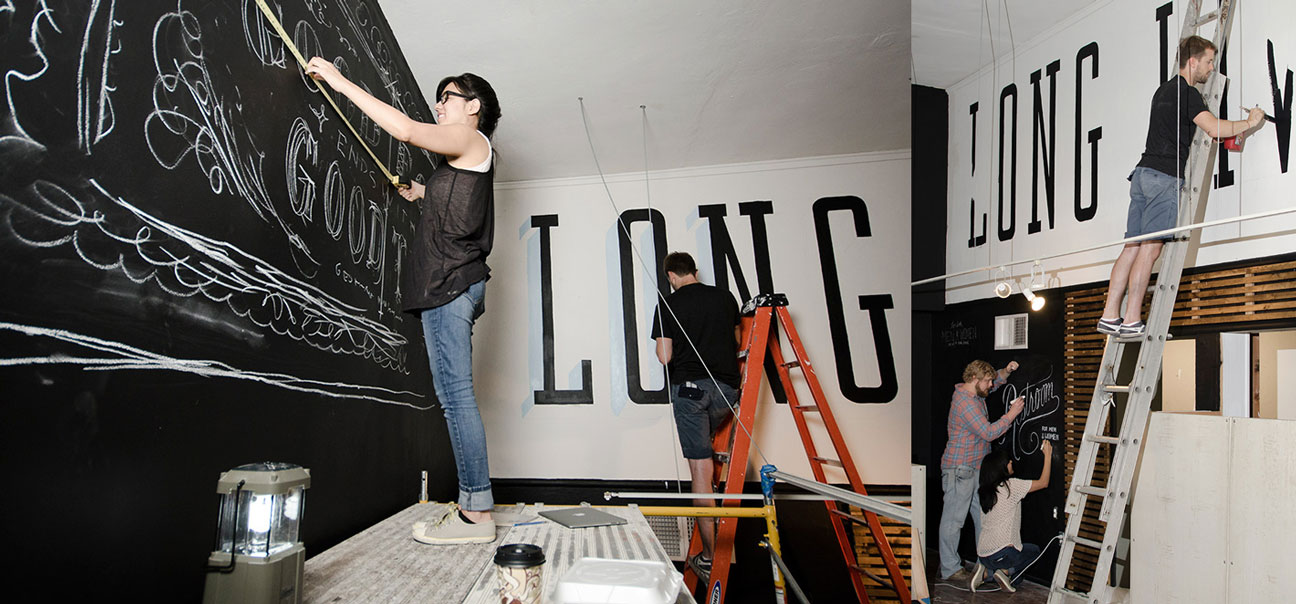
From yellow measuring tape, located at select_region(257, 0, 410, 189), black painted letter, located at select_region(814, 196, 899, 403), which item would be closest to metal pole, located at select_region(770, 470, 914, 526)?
black painted letter, located at select_region(814, 196, 899, 403)

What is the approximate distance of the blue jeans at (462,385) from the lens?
1212 mm

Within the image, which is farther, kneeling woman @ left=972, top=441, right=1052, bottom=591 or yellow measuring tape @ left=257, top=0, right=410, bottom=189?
yellow measuring tape @ left=257, top=0, right=410, bottom=189

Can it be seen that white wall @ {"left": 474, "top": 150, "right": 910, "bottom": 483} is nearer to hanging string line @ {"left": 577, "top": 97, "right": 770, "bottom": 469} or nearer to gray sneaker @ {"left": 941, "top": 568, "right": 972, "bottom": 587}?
hanging string line @ {"left": 577, "top": 97, "right": 770, "bottom": 469}

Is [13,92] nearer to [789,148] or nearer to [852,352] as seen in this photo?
[789,148]

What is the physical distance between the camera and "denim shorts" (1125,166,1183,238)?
217mm

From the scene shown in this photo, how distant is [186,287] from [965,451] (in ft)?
3.20

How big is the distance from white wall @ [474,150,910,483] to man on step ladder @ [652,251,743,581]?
3 cm

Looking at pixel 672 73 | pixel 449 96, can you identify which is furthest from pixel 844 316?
pixel 449 96

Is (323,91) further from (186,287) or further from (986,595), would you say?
(986,595)

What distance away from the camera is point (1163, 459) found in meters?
0.21

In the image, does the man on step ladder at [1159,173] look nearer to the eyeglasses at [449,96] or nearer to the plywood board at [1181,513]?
the plywood board at [1181,513]

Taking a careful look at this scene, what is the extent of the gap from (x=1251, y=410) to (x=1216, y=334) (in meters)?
0.02

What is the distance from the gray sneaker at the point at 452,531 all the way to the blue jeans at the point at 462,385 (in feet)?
0.15

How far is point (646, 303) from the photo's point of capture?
4.48 ft
